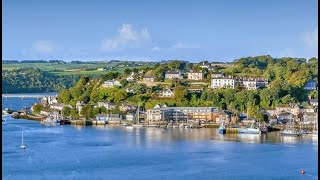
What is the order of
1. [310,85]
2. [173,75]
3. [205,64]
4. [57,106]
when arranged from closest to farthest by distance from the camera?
[310,85], [57,106], [173,75], [205,64]

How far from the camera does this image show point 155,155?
685 centimetres

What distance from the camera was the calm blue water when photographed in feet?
18.1

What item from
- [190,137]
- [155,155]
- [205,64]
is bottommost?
[155,155]


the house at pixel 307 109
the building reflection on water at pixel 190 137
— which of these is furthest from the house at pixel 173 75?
the building reflection on water at pixel 190 137

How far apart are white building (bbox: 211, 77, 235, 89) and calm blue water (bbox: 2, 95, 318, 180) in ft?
13.1

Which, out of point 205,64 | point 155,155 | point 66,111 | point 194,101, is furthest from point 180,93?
point 155,155

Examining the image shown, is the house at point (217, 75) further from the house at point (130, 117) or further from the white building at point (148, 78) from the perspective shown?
the house at point (130, 117)

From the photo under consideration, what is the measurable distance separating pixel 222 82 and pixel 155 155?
23.9 ft

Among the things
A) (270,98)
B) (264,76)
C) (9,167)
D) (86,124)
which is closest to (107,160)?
(9,167)

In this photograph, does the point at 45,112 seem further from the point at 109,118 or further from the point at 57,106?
the point at 109,118

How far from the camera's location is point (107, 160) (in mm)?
6469

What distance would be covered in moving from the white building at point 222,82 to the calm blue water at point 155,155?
401 centimetres

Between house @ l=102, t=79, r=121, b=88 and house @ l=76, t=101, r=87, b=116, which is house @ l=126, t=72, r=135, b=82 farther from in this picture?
house @ l=76, t=101, r=87, b=116

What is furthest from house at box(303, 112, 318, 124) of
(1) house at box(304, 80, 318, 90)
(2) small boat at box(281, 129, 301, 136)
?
(1) house at box(304, 80, 318, 90)
